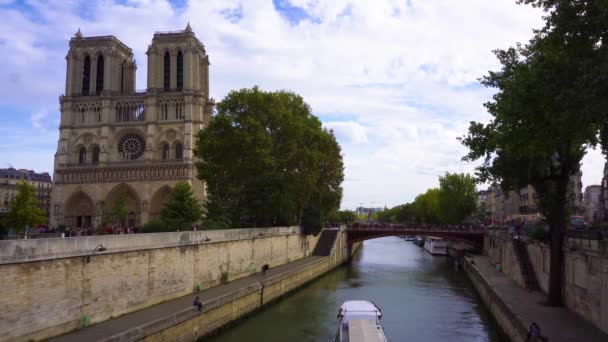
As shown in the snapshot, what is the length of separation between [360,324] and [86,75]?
2726 inches

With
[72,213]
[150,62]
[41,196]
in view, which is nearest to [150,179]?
[72,213]

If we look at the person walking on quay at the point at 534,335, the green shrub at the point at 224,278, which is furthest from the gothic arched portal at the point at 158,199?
the person walking on quay at the point at 534,335

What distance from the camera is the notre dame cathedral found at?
224 feet

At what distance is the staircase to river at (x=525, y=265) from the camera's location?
26500 mm

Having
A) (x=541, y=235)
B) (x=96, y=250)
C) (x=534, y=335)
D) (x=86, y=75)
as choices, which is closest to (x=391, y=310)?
(x=541, y=235)

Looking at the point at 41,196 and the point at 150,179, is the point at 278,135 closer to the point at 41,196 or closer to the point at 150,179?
the point at 150,179

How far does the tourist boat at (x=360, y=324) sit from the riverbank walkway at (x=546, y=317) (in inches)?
202

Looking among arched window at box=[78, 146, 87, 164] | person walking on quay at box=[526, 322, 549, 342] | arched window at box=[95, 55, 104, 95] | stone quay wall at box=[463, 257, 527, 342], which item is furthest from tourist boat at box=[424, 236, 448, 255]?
person walking on quay at box=[526, 322, 549, 342]

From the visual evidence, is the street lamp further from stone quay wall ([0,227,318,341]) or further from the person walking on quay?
the person walking on quay

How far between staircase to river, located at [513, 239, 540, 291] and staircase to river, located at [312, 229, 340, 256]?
21836mm

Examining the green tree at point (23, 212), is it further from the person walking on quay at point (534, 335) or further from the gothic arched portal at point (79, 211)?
the gothic arched portal at point (79, 211)

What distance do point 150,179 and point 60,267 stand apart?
53226 mm

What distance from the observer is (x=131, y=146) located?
71.6 m

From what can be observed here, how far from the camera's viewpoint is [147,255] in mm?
21172
